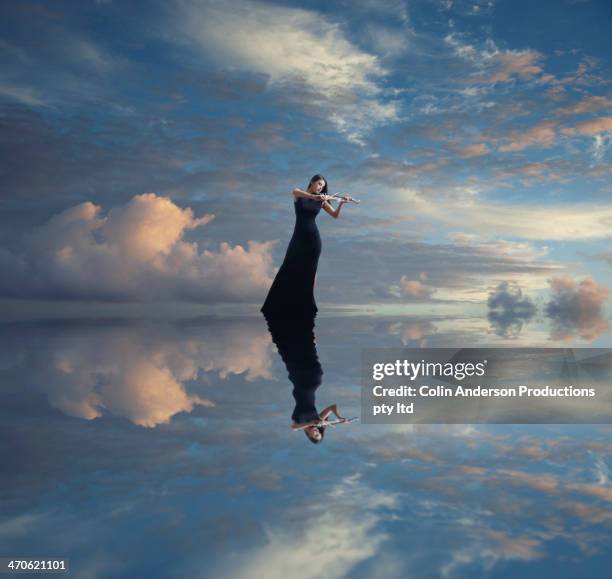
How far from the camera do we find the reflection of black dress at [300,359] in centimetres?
701

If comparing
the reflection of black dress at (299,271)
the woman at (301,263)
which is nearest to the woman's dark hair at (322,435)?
the woman at (301,263)

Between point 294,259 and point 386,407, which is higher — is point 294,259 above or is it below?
above

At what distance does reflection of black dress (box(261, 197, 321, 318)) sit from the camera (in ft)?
59.2

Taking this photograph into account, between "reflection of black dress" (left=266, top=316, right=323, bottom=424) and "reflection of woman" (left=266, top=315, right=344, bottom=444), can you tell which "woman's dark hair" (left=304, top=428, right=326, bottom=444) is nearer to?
"reflection of woman" (left=266, top=315, right=344, bottom=444)

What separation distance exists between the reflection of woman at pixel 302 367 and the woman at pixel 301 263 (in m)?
0.59

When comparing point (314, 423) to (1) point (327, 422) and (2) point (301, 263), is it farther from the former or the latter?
(2) point (301, 263)

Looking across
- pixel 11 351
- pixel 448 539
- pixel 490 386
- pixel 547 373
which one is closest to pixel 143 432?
pixel 448 539

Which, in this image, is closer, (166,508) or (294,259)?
(166,508)

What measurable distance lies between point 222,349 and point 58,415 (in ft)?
22.5

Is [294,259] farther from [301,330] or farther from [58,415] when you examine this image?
[58,415]

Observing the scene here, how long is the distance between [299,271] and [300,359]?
25.7ft

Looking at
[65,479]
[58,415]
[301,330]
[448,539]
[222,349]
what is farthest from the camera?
[301,330]

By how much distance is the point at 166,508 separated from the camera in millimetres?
3947

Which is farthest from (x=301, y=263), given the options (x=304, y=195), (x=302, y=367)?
(x=302, y=367)
